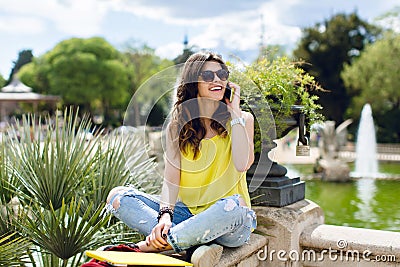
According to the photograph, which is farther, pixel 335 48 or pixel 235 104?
pixel 335 48

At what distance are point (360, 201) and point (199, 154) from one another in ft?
30.2

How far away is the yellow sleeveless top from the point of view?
277cm

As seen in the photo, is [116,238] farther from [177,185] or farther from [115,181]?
[177,185]

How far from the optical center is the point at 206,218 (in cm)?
246

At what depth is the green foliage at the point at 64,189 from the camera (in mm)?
3092

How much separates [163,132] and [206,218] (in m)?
0.69

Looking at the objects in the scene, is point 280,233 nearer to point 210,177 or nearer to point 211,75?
point 210,177

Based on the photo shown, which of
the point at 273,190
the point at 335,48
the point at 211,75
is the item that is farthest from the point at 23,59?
the point at 211,75

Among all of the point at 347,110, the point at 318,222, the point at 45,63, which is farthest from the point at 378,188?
the point at 45,63

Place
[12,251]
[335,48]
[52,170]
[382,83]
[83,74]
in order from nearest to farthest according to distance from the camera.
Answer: [12,251]
[52,170]
[382,83]
[335,48]
[83,74]

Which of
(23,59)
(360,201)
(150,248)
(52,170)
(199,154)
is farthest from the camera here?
(23,59)

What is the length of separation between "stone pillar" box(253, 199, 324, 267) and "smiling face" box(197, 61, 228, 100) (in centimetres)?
84

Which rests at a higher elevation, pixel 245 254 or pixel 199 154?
pixel 199 154

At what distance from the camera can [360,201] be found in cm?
1131
